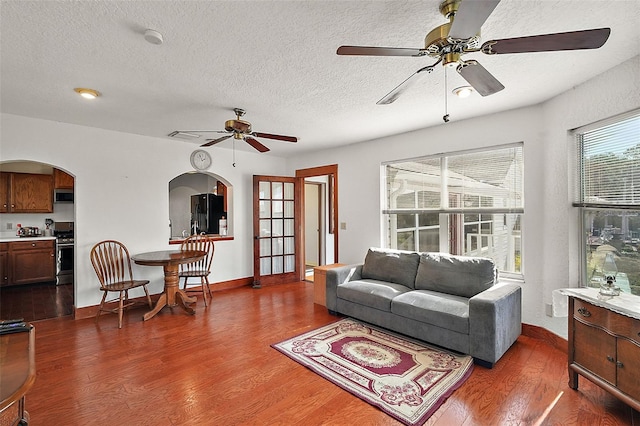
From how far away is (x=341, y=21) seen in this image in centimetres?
179

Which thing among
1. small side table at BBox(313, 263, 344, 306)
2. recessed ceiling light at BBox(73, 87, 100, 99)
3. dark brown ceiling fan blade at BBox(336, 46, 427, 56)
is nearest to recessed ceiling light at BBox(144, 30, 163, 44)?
dark brown ceiling fan blade at BBox(336, 46, 427, 56)

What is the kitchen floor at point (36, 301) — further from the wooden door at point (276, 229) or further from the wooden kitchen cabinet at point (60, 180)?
the wooden door at point (276, 229)

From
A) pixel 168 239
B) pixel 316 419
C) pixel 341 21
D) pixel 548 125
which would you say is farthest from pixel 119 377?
pixel 548 125

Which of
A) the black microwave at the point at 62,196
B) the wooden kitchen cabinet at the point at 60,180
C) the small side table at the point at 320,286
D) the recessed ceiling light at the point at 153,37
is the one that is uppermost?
the recessed ceiling light at the point at 153,37

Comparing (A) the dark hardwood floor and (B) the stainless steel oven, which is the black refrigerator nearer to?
(B) the stainless steel oven

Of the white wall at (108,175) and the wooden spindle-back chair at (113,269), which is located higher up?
the white wall at (108,175)

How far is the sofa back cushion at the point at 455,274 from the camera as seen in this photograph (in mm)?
3146

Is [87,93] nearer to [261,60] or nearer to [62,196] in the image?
[261,60]

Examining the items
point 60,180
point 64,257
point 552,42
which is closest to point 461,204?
point 552,42

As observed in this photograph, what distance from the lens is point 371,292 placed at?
11.2 ft

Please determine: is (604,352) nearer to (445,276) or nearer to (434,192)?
(445,276)

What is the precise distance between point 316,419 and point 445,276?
2.06 m

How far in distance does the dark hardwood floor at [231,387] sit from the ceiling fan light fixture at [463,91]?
7.78 feet

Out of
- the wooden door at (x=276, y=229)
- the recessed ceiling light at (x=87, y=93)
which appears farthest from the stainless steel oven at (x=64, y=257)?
the recessed ceiling light at (x=87, y=93)
